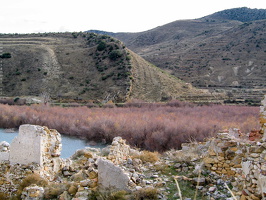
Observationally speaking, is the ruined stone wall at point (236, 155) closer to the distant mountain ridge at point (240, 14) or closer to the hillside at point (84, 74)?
the hillside at point (84, 74)

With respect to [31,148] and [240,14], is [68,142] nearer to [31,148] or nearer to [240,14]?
[31,148]

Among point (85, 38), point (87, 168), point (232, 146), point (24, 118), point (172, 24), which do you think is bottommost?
point (24, 118)

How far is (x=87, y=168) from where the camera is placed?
9586mm

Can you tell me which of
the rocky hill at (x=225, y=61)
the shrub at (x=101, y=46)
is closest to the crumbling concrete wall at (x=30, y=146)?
the rocky hill at (x=225, y=61)

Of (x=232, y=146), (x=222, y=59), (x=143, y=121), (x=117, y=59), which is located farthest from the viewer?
(x=222, y=59)

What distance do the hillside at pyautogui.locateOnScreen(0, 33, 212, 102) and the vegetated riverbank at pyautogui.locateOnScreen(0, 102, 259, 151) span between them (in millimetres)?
10129

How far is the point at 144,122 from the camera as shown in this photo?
83.8 ft

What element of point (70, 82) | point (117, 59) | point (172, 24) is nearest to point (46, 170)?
point (70, 82)

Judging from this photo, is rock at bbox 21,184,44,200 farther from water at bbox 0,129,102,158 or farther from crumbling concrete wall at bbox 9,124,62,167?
water at bbox 0,129,102,158

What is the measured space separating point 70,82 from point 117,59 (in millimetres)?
9450

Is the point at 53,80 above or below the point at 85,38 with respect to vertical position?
below

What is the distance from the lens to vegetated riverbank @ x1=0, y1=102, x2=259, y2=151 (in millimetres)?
21406

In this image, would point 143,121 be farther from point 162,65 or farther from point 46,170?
point 162,65

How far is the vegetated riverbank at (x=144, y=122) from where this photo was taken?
21.4 m
